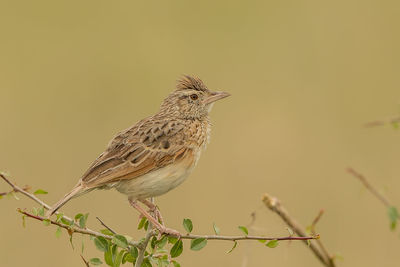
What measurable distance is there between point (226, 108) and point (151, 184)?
8557 mm

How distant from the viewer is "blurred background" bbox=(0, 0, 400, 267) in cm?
1041

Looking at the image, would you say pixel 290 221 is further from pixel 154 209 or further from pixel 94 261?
pixel 154 209

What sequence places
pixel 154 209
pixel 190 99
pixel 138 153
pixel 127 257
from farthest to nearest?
1. pixel 190 99
2. pixel 138 153
3. pixel 154 209
4. pixel 127 257

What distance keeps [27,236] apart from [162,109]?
14.8ft

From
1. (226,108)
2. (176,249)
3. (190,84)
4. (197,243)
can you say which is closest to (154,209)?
(176,249)

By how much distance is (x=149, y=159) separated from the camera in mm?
5781

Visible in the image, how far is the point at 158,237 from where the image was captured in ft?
16.0

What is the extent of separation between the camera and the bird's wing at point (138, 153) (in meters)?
5.47

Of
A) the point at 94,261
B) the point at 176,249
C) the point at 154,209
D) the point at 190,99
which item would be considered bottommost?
the point at 154,209

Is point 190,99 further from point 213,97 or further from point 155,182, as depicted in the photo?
point 155,182

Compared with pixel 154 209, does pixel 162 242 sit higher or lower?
higher

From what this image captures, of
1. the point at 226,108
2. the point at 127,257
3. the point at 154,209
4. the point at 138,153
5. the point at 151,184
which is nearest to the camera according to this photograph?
the point at 127,257

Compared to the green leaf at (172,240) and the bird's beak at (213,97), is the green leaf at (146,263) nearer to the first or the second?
the green leaf at (172,240)

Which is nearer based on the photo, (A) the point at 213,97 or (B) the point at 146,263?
(B) the point at 146,263
